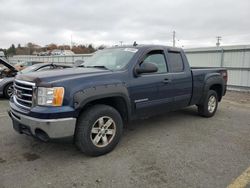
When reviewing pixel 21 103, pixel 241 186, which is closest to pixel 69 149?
pixel 21 103

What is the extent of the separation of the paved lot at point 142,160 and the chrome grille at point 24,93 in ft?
2.87

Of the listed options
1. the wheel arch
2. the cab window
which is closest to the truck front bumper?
the cab window

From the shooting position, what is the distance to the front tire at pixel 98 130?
144 inches

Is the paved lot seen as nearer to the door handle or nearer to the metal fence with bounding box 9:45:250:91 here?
the door handle

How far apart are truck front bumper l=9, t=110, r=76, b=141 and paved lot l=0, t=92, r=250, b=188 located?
50 cm

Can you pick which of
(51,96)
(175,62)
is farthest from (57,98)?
(175,62)

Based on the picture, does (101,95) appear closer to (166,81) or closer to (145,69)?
(145,69)

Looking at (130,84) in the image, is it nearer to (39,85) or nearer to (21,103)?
(39,85)

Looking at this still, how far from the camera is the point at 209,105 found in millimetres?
6453

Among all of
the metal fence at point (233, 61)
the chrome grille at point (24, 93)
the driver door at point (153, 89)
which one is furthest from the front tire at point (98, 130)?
the metal fence at point (233, 61)

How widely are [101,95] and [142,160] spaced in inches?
47.8

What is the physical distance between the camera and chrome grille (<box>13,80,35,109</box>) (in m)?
3.63

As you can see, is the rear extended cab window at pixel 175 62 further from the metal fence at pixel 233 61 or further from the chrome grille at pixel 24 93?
the metal fence at pixel 233 61

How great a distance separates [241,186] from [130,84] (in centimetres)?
227
